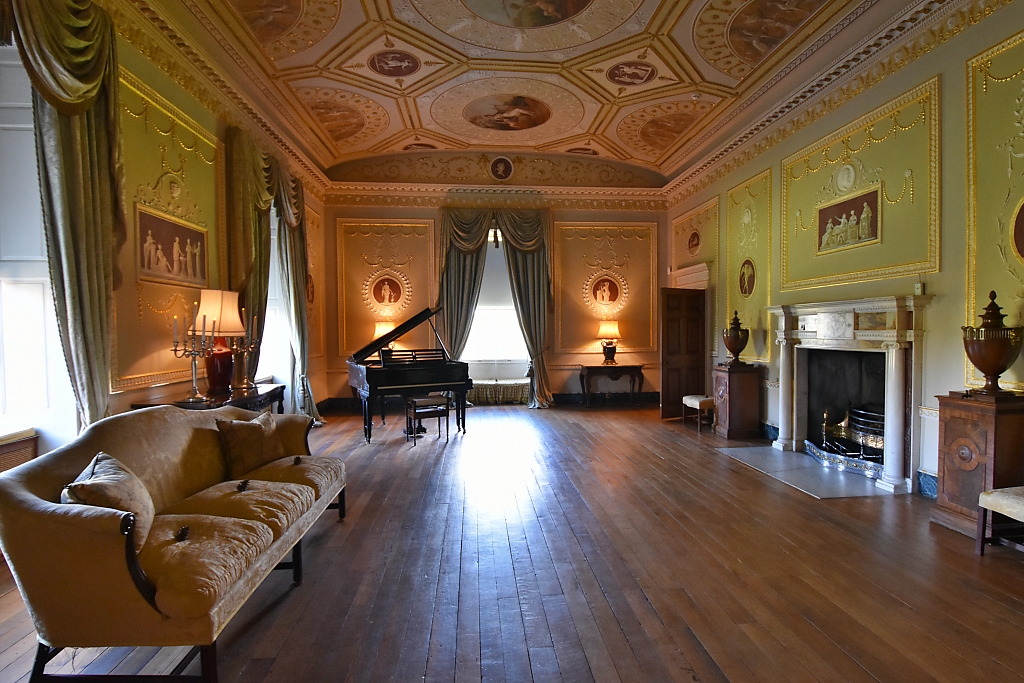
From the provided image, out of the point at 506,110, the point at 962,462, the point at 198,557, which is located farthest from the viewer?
the point at 506,110

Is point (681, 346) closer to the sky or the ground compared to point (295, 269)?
closer to the ground

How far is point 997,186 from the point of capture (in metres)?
3.78

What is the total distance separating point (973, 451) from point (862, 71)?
3679 millimetres

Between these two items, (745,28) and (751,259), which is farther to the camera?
(751,259)

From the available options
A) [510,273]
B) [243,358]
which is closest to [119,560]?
[243,358]

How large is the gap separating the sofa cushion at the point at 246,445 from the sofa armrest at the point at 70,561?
1330 mm

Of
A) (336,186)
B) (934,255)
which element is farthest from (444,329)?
(934,255)

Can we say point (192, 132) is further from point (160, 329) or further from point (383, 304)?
point (383, 304)

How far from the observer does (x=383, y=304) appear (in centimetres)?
948

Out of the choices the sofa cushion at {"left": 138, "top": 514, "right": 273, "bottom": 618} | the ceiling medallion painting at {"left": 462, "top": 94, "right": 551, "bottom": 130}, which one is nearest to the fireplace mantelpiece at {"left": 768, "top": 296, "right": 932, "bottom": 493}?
the ceiling medallion painting at {"left": 462, "top": 94, "right": 551, "bottom": 130}

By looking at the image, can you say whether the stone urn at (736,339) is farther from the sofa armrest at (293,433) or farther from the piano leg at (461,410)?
the sofa armrest at (293,433)

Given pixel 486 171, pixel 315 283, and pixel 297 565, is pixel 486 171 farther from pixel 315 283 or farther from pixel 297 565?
pixel 297 565

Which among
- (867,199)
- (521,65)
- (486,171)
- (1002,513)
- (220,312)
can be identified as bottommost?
(1002,513)

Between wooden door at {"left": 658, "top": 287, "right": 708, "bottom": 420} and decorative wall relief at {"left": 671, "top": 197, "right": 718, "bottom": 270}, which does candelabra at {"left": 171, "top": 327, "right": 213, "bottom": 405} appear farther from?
decorative wall relief at {"left": 671, "top": 197, "right": 718, "bottom": 270}
